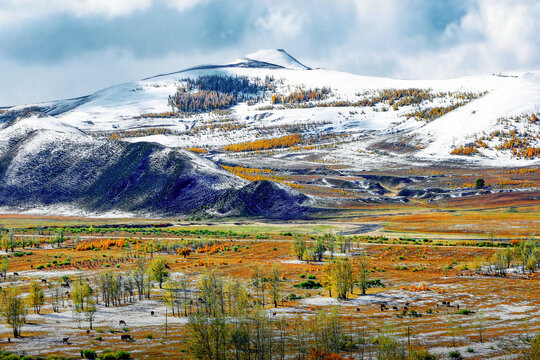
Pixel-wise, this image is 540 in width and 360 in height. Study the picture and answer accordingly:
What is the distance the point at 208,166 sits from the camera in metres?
199

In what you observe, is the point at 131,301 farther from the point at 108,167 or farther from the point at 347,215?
the point at 108,167

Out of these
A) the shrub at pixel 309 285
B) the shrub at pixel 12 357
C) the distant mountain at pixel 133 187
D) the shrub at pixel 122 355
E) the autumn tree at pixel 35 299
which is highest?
the distant mountain at pixel 133 187

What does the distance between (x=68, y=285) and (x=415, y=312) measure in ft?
145

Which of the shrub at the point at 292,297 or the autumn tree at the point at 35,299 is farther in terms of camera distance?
the shrub at the point at 292,297

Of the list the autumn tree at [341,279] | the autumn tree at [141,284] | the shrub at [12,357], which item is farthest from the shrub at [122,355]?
the autumn tree at [341,279]

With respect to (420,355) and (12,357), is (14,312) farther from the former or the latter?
(420,355)

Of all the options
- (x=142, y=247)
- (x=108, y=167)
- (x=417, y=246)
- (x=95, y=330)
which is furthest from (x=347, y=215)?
(x=95, y=330)

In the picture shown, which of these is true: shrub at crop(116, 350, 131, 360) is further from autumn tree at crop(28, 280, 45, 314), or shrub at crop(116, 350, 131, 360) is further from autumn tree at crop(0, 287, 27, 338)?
autumn tree at crop(28, 280, 45, 314)

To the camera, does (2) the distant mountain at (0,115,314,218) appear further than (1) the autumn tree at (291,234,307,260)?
Yes

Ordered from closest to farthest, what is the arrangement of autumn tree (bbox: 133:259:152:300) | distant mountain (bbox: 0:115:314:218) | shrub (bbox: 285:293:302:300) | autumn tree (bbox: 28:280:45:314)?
autumn tree (bbox: 28:280:45:314) → shrub (bbox: 285:293:302:300) → autumn tree (bbox: 133:259:152:300) → distant mountain (bbox: 0:115:314:218)

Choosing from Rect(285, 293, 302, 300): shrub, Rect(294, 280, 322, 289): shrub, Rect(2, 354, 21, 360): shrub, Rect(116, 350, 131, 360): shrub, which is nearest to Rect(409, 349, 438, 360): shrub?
Rect(116, 350, 131, 360): shrub

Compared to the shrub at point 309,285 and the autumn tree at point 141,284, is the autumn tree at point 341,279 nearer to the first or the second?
the shrub at point 309,285

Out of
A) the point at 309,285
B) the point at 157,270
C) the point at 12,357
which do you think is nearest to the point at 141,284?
the point at 157,270

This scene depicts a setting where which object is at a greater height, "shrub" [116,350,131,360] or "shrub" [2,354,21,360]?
"shrub" [2,354,21,360]
